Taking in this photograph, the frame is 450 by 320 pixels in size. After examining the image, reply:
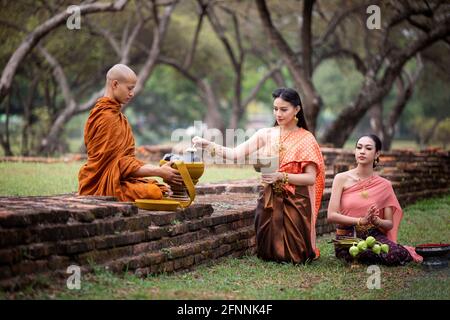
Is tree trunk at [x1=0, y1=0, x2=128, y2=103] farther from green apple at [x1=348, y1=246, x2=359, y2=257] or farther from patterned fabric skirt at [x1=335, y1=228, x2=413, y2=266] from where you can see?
green apple at [x1=348, y1=246, x2=359, y2=257]

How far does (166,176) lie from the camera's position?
20.2 feet

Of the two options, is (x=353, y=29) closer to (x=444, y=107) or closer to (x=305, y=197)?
(x=444, y=107)

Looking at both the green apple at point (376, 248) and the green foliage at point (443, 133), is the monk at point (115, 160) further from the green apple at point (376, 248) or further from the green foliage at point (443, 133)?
the green foliage at point (443, 133)

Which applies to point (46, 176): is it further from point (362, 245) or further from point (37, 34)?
point (362, 245)

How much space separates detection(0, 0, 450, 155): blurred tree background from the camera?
1706 cm

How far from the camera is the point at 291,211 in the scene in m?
6.77

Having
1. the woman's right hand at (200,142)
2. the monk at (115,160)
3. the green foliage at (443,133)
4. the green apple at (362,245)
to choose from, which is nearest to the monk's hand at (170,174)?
the monk at (115,160)

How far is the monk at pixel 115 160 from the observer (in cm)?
627

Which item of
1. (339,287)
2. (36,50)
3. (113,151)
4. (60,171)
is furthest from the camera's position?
(36,50)

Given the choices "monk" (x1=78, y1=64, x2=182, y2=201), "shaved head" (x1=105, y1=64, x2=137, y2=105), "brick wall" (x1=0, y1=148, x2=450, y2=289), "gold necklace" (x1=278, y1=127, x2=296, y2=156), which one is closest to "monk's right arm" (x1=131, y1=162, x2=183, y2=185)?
"monk" (x1=78, y1=64, x2=182, y2=201)

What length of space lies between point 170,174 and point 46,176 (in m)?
6.01

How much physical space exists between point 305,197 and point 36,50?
18.0 metres

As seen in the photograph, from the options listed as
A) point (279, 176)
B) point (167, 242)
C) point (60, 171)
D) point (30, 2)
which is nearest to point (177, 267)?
point (167, 242)

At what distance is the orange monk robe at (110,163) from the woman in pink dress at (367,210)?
1742mm
